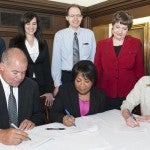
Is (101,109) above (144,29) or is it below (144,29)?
below

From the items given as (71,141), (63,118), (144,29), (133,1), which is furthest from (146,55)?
(71,141)

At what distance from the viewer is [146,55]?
4.16 m

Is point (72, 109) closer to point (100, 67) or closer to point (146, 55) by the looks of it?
point (100, 67)

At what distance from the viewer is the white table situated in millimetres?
1502

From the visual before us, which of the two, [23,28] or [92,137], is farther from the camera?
[23,28]

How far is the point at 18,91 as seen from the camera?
2.11 m

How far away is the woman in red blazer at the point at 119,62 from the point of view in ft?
9.37

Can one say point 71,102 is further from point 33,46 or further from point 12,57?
point 33,46

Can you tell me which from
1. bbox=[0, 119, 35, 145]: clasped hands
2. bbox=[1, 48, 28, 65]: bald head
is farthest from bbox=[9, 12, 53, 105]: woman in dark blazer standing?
bbox=[0, 119, 35, 145]: clasped hands

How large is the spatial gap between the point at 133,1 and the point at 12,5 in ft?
5.86

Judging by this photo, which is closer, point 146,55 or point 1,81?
point 1,81

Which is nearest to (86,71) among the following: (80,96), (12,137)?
(80,96)

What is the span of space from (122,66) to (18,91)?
4.04ft

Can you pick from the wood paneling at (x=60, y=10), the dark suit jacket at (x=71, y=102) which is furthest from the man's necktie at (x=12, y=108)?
the wood paneling at (x=60, y=10)
